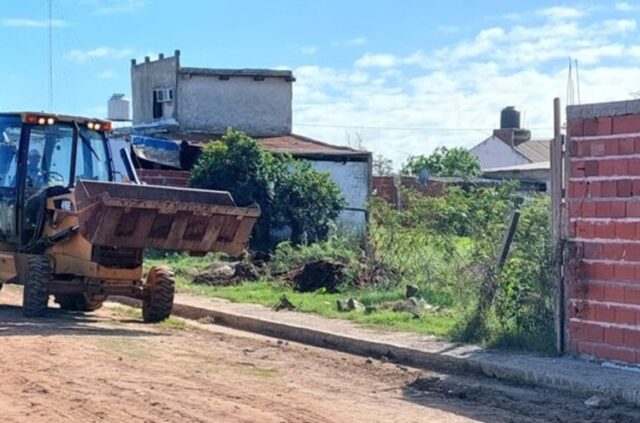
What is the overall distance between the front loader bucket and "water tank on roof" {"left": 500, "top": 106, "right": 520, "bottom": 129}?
59389 mm

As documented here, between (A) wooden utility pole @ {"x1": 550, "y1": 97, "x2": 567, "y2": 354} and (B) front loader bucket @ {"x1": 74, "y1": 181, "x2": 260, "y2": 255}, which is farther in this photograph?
(B) front loader bucket @ {"x1": 74, "y1": 181, "x2": 260, "y2": 255}

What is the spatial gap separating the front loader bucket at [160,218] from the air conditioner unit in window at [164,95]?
27.3 m

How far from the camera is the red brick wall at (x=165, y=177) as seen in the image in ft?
93.3

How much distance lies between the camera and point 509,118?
73125 mm

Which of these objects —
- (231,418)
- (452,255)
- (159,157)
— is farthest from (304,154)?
(231,418)

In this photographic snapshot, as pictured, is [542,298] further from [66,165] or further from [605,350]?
[66,165]

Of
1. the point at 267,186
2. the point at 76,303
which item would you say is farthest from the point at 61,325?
the point at 267,186

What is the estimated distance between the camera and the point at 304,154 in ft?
110

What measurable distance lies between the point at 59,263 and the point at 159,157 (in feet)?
49.7

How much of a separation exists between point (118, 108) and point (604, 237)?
36.6 meters

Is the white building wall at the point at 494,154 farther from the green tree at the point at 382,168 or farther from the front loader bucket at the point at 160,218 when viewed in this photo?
the front loader bucket at the point at 160,218

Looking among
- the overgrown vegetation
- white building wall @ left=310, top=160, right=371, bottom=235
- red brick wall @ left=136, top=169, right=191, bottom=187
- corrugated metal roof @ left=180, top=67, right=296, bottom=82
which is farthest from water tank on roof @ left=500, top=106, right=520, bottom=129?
the overgrown vegetation

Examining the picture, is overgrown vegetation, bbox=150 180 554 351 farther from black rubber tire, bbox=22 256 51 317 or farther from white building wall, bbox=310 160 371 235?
white building wall, bbox=310 160 371 235

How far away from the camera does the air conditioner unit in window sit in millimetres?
41906
